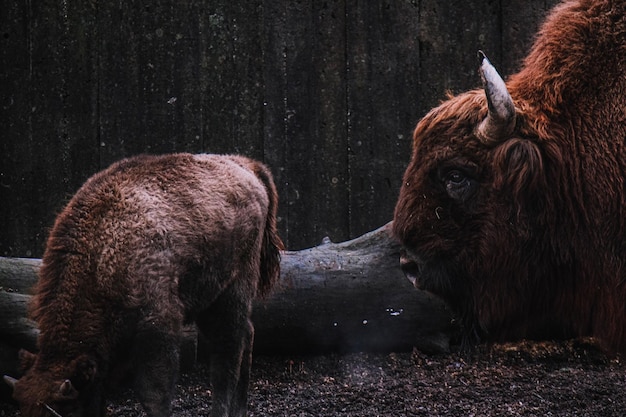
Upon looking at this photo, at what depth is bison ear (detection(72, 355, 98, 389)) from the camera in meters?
4.04

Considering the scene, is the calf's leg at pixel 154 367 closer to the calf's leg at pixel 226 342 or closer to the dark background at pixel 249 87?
the calf's leg at pixel 226 342

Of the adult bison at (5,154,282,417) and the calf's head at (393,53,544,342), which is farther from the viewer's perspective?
the adult bison at (5,154,282,417)

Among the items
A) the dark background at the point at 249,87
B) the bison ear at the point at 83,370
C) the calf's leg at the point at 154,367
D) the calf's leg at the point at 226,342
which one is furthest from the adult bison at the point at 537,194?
the dark background at the point at 249,87

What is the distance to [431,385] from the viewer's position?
595cm

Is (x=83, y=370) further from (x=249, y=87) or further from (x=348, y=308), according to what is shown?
(x=249, y=87)

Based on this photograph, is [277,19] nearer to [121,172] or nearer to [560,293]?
[121,172]

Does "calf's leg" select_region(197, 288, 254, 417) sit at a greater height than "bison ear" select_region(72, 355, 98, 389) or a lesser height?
lesser

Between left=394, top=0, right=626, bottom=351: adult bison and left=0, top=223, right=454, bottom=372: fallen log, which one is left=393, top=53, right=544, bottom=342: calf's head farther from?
left=0, top=223, right=454, bottom=372: fallen log

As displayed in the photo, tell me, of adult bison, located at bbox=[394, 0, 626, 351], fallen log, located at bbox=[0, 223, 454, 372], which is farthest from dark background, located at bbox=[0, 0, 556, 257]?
adult bison, located at bbox=[394, 0, 626, 351]

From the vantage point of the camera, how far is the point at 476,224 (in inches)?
134

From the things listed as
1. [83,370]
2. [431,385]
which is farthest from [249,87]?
[83,370]

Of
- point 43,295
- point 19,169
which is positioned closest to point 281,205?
point 19,169

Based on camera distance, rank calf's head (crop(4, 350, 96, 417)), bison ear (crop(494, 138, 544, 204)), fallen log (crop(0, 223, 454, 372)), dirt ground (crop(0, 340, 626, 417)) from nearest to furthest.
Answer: bison ear (crop(494, 138, 544, 204))
calf's head (crop(4, 350, 96, 417))
dirt ground (crop(0, 340, 626, 417))
fallen log (crop(0, 223, 454, 372))

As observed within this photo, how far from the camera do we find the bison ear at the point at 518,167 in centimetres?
329
